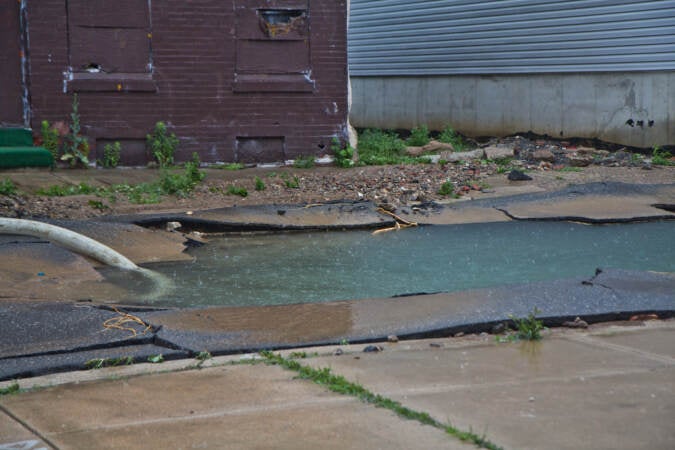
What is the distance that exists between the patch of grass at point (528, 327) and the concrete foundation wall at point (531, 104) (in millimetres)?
11922

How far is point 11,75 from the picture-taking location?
1291 cm

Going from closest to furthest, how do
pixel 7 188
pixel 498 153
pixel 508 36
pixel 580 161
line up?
pixel 7 188, pixel 580 161, pixel 498 153, pixel 508 36

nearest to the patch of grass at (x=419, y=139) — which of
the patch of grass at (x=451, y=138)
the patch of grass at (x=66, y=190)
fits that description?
the patch of grass at (x=451, y=138)

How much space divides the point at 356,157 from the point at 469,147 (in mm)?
4275

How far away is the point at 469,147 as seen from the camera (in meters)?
17.8

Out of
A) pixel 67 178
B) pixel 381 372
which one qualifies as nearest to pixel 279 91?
pixel 67 178

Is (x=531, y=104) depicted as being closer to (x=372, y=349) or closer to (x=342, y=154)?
(x=342, y=154)

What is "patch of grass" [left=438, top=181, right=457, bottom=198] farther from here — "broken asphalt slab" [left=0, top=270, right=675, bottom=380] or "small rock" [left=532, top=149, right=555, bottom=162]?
"broken asphalt slab" [left=0, top=270, right=675, bottom=380]

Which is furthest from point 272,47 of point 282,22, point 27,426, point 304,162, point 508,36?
point 27,426

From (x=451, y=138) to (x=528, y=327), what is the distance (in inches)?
549

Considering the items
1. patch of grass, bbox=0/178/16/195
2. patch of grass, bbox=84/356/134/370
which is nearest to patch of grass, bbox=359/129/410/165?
patch of grass, bbox=0/178/16/195

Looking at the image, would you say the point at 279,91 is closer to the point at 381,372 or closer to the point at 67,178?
the point at 67,178

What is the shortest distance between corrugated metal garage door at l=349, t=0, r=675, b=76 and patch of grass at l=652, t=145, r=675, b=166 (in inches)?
56.0

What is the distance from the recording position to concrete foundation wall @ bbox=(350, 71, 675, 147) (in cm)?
1571
